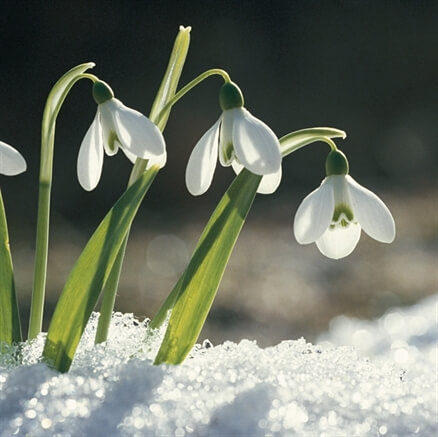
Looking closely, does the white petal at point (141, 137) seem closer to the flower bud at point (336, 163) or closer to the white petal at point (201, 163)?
the white petal at point (201, 163)

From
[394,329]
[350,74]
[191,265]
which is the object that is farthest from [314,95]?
[191,265]

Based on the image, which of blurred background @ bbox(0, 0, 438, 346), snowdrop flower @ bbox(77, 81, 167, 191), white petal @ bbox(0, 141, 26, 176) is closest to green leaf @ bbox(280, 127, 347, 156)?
snowdrop flower @ bbox(77, 81, 167, 191)

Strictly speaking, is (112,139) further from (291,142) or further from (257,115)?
(257,115)

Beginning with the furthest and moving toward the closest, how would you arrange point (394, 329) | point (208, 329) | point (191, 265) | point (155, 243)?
1. point (155, 243)
2. point (208, 329)
3. point (394, 329)
4. point (191, 265)

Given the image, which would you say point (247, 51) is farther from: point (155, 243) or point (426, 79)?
point (155, 243)

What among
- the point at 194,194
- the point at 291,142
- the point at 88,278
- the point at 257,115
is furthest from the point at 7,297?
the point at 257,115

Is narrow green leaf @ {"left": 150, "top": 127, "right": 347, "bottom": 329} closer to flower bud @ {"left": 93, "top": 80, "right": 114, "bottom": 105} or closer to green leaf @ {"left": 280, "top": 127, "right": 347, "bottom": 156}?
green leaf @ {"left": 280, "top": 127, "right": 347, "bottom": 156}

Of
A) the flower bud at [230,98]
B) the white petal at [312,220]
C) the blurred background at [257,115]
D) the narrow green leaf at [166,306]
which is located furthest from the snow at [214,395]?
the blurred background at [257,115]
